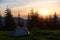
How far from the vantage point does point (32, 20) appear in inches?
2146

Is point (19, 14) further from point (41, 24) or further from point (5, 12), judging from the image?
point (41, 24)

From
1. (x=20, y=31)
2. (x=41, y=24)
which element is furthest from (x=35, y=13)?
(x=20, y=31)

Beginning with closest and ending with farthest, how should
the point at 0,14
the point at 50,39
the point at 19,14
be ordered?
the point at 50,39 < the point at 0,14 < the point at 19,14

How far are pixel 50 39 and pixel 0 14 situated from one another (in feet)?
154

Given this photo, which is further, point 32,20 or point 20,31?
point 32,20

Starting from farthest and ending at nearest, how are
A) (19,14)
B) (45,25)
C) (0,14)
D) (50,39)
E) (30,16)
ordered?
1. (19,14)
2. (0,14)
3. (30,16)
4. (45,25)
5. (50,39)

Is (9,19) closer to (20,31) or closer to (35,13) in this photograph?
(35,13)

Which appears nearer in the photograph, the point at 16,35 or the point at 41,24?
the point at 16,35

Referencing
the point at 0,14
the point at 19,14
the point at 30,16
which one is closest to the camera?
the point at 30,16

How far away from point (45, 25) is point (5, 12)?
1568cm

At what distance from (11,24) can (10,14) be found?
7149 mm

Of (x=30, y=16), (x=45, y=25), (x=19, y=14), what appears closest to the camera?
(x=45, y=25)

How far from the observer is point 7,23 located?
54.6 metres

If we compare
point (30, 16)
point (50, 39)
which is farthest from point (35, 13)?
point (50, 39)
